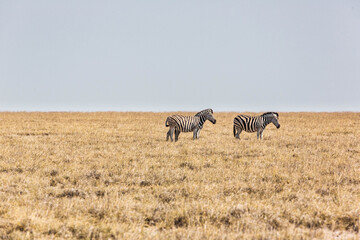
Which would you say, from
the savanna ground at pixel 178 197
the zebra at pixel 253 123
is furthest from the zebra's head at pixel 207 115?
the savanna ground at pixel 178 197

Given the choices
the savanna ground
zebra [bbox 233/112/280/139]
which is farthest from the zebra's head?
the savanna ground

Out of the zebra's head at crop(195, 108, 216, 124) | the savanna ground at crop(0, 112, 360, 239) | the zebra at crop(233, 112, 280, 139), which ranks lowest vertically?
the savanna ground at crop(0, 112, 360, 239)

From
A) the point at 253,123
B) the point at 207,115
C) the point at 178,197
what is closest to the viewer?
the point at 178,197

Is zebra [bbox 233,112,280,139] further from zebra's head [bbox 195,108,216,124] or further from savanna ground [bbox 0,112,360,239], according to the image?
savanna ground [bbox 0,112,360,239]

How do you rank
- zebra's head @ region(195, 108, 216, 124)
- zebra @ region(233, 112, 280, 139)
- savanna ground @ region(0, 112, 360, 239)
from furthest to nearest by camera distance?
1. zebra @ region(233, 112, 280, 139)
2. zebra's head @ region(195, 108, 216, 124)
3. savanna ground @ region(0, 112, 360, 239)

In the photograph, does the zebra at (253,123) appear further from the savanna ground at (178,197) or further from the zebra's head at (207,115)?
the savanna ground at (178,197)

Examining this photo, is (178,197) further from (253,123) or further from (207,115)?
(253,123)

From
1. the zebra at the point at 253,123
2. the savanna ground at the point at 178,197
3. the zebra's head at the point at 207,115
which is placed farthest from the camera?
the zebra at the point at 253,123

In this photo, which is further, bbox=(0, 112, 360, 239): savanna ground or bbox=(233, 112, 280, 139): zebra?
bbox=(233, 112, 280, 139): zebra

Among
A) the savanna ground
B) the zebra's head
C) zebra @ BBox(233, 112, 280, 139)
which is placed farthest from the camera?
zebra @ BBox(233, 112, 280, 139)

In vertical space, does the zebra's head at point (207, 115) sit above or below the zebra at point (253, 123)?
above

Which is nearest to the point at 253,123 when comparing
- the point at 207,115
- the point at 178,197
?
the point at 207,115

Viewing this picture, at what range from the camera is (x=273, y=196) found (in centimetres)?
751

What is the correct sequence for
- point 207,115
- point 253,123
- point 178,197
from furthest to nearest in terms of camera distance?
point 253,123 → point 207,115 → point 178,197
